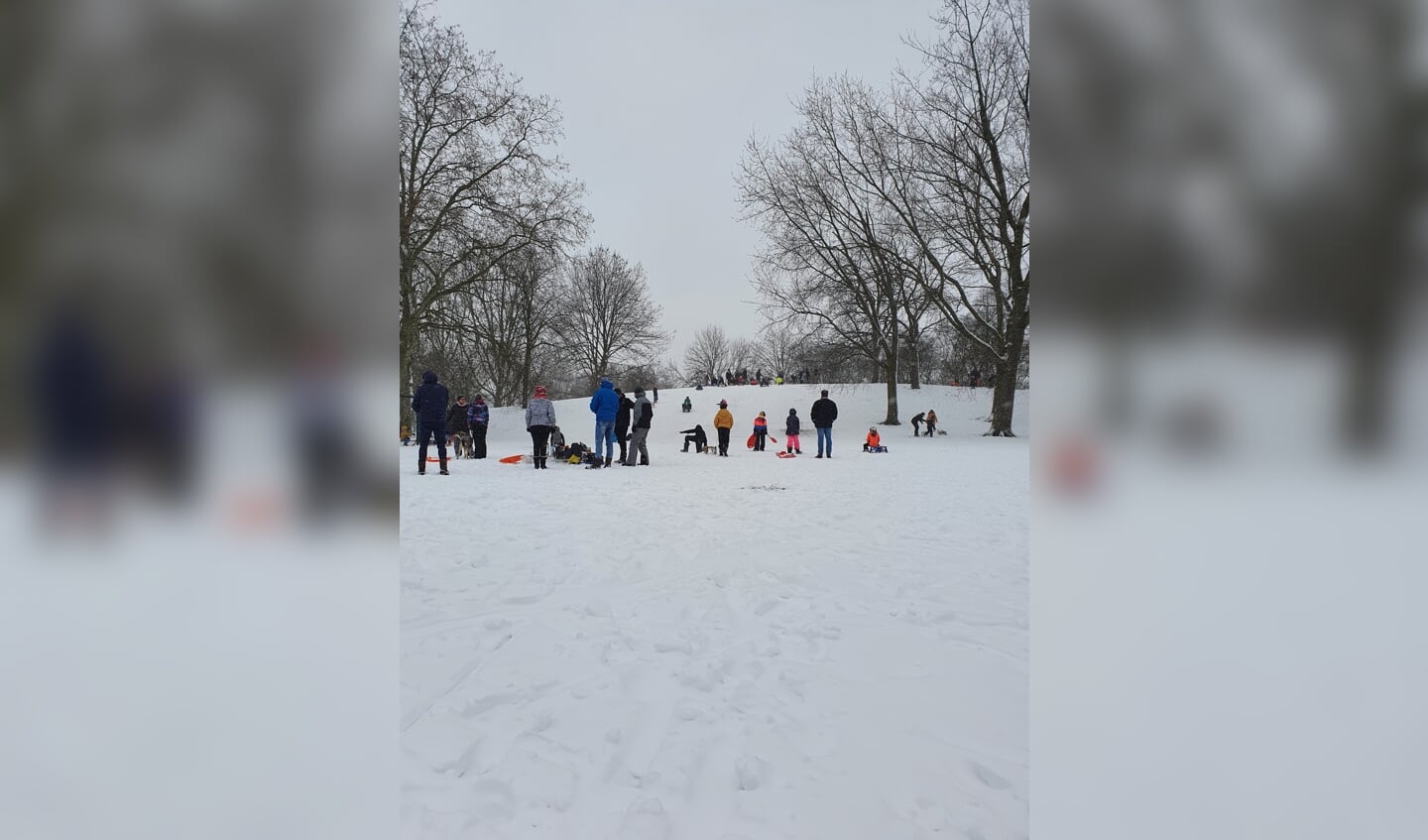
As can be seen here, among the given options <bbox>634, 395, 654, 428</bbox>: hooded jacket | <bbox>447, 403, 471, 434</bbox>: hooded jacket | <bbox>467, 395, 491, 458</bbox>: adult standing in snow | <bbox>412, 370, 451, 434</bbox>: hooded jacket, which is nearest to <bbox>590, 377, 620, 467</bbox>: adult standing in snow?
<bbox>634, 395, 654, 428</bbox>: hooded jacket

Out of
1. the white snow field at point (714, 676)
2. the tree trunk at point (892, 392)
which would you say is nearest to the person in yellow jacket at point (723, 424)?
the white snow field at point (714, 676)

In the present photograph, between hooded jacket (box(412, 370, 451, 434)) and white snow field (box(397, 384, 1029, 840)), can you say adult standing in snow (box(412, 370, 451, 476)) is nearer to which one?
hooded jacket (box(412, 370, 451, 434))

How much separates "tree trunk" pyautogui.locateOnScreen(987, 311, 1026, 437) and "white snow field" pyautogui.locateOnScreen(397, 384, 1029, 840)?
599 inches

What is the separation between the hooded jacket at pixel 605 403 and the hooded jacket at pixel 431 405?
2.84m

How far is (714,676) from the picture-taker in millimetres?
2592

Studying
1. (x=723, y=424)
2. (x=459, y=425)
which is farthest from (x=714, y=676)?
(x=459, y=425)

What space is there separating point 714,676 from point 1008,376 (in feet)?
66.3

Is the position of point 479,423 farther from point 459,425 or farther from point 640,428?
point 640,428

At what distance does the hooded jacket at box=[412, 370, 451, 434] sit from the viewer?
9.93m
